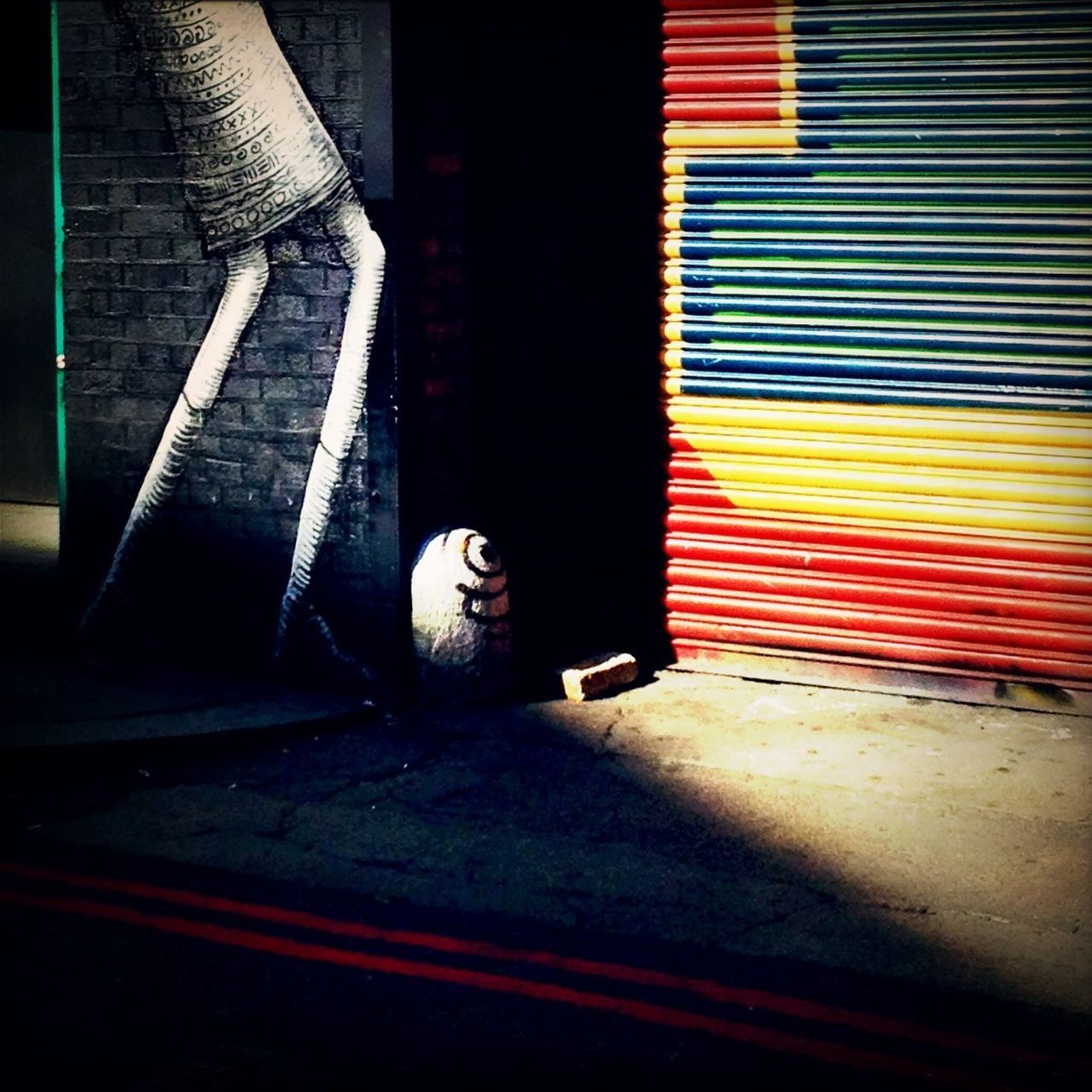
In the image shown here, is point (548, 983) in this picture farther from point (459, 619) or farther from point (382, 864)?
point (459, 619)

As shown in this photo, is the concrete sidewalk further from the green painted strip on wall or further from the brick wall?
the green painted strip on wall

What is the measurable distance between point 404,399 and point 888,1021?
3.66 metres

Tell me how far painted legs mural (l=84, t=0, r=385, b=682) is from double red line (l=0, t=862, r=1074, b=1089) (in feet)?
7.41

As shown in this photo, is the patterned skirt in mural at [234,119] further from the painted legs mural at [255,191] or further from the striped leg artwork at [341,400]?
the striped leg artwork at [341,400]

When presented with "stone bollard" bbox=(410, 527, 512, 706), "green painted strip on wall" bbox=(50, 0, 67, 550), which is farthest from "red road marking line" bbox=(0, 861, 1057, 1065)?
"green painted strip on wall" bbox=(50, 0, 67, 550)

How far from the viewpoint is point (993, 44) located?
6.23m

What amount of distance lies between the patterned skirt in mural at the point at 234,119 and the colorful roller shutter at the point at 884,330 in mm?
1718

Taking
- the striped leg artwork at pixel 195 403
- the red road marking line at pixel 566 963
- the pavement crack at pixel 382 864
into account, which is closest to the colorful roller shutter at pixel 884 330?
the striped leg artwork at pixel 195 403

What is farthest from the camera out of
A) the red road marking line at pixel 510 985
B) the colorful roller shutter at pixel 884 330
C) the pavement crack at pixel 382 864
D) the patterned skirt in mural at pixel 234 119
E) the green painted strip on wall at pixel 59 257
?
the green painted strip on wall at pixel 59 257

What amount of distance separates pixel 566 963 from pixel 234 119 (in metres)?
4.20

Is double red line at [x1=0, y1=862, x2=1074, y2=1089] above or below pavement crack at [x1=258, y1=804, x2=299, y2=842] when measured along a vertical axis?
below

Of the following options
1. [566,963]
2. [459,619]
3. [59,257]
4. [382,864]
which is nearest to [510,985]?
[566,963]

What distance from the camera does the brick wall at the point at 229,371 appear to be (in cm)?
638

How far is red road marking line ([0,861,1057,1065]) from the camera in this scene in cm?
376
